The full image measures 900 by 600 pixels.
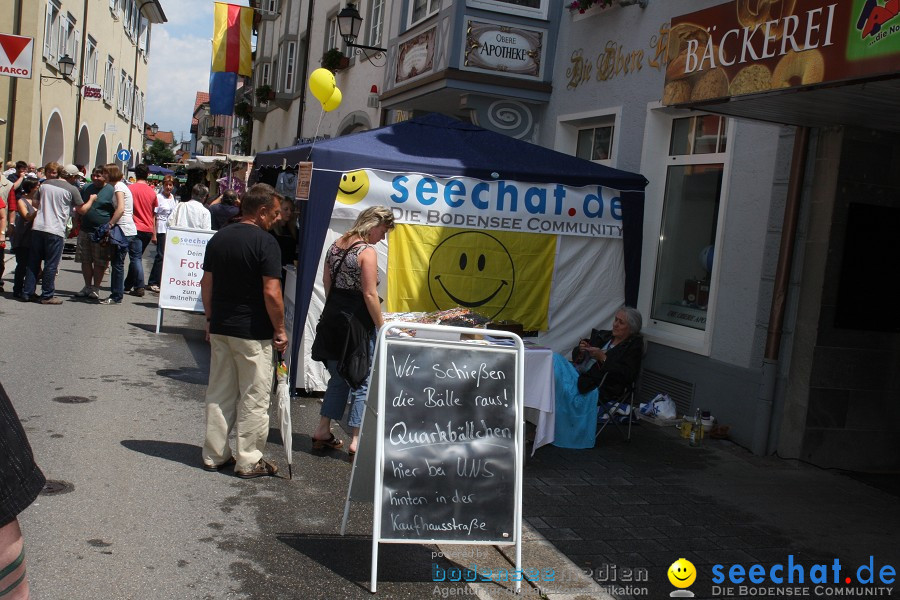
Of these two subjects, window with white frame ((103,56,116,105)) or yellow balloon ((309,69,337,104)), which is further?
window with white frame ((103,56,116,105))

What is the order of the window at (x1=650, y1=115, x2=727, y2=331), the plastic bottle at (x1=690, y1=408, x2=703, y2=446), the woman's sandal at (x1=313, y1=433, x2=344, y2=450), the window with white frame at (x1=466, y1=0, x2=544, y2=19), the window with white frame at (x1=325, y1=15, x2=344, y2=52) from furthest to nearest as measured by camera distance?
the window with white frame at (x1=325, y1=15, x2=344, y2=52)
the window with white frame at (x1=466, y1=0, x2=544, y2=19)
the window at (x1=650, y1=115, x2=727, y2=331)
the plastic bottle at (x1=690, y1=408, x2=703, y2=446)
the woman's sandal at (x1=313, y1=433, x2=344, y2=450)

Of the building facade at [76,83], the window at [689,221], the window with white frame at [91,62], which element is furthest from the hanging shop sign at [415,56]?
the window with white frame at [91,62]

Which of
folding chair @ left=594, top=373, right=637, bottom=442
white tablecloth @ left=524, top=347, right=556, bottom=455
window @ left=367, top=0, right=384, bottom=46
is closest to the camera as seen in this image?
white tablecloth @ left=524, top=347, right=556, bottom=455

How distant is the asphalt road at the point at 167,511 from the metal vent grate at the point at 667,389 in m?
3.43

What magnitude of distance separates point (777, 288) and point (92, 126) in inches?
1255

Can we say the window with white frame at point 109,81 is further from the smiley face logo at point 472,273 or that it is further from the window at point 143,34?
the smiley face logo at point 472,273

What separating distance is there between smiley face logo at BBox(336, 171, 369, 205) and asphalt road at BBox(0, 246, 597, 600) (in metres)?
1.89

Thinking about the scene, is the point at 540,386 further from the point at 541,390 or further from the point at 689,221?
the point at 689,221

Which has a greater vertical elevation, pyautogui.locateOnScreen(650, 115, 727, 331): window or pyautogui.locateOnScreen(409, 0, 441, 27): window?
pyautogui.locateOnScreen(409, 0, 441, 27): window

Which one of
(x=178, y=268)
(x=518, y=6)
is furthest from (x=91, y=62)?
(x=518, y=6)

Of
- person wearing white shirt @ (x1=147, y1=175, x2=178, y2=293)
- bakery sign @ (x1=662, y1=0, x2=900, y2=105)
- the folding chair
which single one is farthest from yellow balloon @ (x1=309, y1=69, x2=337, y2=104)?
bakery sign @ (x1=662, y1=0, x2=900, y2=105)

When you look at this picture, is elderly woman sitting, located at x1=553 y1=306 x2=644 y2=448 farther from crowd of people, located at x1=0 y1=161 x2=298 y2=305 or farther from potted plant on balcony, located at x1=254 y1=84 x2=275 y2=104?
potted plant on balcony, located at x1=254 y1=84 x2=275 y2=104

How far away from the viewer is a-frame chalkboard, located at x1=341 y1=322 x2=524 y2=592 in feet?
14.2

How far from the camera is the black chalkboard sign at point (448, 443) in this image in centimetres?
433
